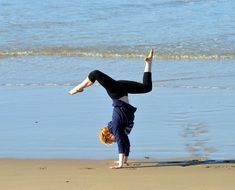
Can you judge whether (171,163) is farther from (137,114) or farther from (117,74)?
(117,74)

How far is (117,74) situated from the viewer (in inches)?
543

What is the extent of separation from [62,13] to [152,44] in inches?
A: 299

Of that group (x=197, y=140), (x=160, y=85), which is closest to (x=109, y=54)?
(x=160, y=85)

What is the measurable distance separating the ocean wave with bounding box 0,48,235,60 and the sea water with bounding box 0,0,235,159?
21 mm

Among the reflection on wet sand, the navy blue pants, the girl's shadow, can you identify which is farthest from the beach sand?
the navy blue pants

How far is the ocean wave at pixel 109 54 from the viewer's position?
52.3 feet

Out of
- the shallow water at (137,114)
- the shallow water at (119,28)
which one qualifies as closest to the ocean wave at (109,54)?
the shallow water at (119,28)

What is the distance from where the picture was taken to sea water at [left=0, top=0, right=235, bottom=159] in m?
8.87

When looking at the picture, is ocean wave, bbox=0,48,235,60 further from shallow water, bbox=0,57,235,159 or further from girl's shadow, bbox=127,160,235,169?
girl's shadow, bbox=127,160,235,169

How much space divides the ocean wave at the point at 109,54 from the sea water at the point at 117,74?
0.07ft

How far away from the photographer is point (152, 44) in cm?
1809

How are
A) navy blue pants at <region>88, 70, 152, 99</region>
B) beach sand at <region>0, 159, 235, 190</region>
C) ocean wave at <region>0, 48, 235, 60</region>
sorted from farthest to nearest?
ocean wave at <region>0, 48, 235, 60</region>
navy blue pants at <region>88, 70, 152, 99</region>
beach sand at <region>0, 159, 235, 190</region>

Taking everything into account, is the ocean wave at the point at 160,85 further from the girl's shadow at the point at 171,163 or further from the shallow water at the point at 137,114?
the girl's shadow at the point at 171,163

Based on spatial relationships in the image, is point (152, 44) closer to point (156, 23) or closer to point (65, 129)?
point (156, 23)
